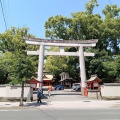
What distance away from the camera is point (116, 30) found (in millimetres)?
56312

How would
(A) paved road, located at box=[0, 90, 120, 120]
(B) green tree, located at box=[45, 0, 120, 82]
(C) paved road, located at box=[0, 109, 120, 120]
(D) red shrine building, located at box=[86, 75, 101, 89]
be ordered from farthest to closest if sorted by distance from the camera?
(B) green tree, located at box=[45, 0, 120, 82]
(D) red shrine building, located at box=[86, 75, 101, 89]
(A) paved road, located at box=[0, 90, 120, 120]
(C) paved road, located at box=[0, 109, 120, 120]

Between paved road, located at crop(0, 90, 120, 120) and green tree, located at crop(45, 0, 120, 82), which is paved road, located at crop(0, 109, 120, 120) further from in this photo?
green tree, located at crop(45, 0, 120, 82)

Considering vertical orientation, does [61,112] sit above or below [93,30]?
below

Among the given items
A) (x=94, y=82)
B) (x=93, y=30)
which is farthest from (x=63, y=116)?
(x=93, y=30)

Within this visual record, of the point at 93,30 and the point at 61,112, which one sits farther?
the point at 93,30

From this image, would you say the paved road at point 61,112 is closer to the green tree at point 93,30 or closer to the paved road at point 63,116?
the paved road at point 63,116

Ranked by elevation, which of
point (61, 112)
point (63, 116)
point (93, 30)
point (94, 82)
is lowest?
point (63, 116)

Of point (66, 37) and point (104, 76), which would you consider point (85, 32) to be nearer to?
point (66, 37)

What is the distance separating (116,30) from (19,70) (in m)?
34.5

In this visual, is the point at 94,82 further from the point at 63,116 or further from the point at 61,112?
the point at 63,116

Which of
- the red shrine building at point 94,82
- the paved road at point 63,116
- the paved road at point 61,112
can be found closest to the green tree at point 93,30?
the red shrine building at point 94,82

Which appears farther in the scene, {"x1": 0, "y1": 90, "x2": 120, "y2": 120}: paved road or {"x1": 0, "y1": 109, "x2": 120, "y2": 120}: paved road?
{"x1": 0, "y1": 90, "x2": 120, "y2": 120}: paved road

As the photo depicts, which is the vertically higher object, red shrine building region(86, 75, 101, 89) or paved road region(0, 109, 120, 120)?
red shrine building region(86, 75, 101, 89)

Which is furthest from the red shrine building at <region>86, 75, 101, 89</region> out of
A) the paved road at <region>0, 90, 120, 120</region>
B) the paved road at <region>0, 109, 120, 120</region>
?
the paved road at <region>0, 109, 120, 120</region>
